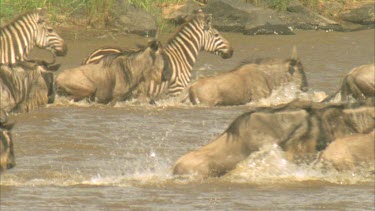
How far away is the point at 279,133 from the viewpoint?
8.62 m

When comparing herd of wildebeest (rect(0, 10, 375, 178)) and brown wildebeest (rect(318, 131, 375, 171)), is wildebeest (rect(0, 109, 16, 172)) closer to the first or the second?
herd of wildebeest (rect(0, 10, 375, 178))

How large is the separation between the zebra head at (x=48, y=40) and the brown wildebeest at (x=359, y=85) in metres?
2.71

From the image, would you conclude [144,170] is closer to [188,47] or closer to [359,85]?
[359,85]

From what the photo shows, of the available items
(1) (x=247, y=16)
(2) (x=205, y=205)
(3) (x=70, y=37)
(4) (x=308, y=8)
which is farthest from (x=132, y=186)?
(4) (x=308, y=8)

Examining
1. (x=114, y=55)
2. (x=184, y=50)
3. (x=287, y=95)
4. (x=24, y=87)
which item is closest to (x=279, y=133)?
(x=24, y=87)

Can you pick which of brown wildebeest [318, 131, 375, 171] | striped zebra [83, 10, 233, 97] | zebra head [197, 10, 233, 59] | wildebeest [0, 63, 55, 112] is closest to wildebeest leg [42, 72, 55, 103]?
wildebeest [0, 63, 55, 112]

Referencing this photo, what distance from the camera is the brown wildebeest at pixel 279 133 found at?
852 cm

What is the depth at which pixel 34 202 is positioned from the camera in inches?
303

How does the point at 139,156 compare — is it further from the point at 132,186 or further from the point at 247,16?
the point at 247,16

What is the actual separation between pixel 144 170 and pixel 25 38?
4051 mm

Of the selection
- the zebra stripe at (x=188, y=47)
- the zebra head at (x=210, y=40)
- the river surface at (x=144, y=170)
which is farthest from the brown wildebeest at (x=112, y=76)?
the zebra head at (x=210, y=40)

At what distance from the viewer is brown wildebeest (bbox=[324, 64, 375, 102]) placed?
11.8 metres

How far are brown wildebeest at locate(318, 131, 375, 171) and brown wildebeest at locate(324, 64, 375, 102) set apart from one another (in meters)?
3.39

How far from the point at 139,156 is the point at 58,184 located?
4.71ft
